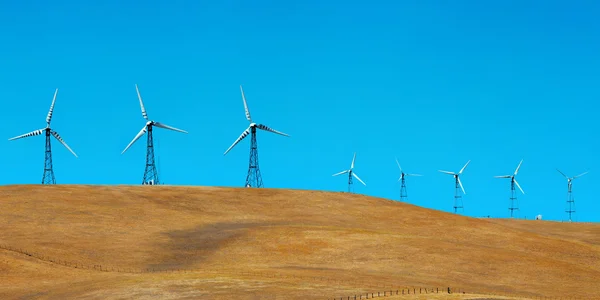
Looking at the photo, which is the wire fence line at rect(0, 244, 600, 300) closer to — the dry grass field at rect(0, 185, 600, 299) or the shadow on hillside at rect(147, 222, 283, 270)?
the dry grass field at rect(0, 185, 600, 299)

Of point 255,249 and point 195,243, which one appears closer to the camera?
point 255,249

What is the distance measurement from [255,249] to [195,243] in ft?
28.7

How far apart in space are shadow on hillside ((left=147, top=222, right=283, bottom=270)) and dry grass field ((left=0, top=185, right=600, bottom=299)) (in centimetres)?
24

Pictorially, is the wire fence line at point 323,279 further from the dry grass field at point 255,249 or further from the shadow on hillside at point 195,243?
the shadow on hillside at point 195,243

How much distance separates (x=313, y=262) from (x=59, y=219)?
39.2 metres

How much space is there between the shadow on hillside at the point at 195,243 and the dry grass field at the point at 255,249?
0.24 metres

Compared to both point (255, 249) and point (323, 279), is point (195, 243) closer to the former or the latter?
point (255, 249)

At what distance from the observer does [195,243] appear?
116m

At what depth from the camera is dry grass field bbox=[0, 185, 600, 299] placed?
85688mm

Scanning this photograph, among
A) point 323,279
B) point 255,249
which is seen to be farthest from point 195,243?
point 323,279

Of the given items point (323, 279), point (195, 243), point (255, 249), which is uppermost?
point (195, 243)

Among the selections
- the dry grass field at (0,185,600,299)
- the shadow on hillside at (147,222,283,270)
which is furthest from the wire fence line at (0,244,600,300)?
the shadow on hillside at (147,222,283,270)

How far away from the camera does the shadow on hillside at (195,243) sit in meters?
104

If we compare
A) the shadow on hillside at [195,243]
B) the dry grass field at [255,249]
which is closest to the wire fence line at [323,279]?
the dry grass field at [255,249]
